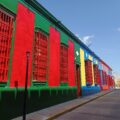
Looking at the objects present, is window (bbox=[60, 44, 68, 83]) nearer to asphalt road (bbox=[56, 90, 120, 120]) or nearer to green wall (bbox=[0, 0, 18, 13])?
asphalt road (bbox=[56, 90, 120, 120])

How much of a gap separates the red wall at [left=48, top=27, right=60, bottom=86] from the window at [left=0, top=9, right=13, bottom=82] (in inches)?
175

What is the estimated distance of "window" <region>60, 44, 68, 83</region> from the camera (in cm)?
1509

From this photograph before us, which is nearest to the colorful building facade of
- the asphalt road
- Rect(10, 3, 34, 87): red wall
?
Rect(10, 3, 34, 87): red wall

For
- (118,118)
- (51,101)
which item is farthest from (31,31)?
(118,118)

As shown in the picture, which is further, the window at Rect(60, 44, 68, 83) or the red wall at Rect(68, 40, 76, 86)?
the red wall at Rect(68, 40, 76, 86)

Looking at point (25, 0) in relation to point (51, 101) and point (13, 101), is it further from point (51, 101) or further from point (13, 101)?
point (51, 101)

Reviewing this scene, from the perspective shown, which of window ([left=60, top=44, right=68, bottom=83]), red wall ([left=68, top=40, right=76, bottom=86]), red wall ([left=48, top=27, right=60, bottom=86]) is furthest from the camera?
red wall ([left=68, top=40, right=76, bottom=86])

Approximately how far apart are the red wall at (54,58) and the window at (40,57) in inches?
28.0

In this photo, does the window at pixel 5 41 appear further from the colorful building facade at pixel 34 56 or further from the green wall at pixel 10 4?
the green wall at pixel 10 4

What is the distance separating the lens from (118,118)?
343 inches

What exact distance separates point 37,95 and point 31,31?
3.42 m

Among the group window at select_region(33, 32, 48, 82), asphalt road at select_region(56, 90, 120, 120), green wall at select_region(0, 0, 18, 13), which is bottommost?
asphalt road at select_region(56, 90, 120, 120)

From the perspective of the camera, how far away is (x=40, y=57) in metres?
11.6

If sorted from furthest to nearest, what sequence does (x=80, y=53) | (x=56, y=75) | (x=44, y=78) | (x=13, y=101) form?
(x=80, y=53)
(x=56, y=75)
(x=44, y=78)
(x=13, y=101)
